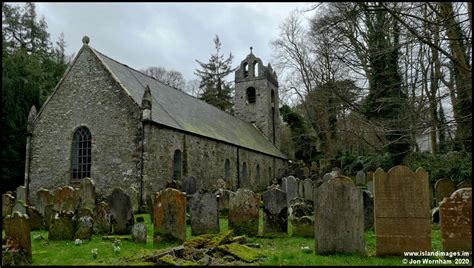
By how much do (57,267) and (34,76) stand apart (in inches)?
1007

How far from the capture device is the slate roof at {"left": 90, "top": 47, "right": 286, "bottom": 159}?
18.5 m

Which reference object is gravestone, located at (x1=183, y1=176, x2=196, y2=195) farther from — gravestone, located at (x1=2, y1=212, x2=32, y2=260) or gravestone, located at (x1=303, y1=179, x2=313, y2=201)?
gravestone, located at (x1=2, y1=212, x2=32, y2=260)

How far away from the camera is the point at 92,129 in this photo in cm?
1761

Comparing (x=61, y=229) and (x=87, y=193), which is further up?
(x=87, y=193)

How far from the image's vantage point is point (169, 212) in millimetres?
8781

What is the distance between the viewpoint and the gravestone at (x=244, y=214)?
964 centimetres

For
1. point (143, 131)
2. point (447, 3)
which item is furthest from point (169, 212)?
point (143, 131)

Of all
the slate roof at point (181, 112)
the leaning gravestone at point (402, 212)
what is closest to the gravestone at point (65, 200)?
the slate roof at point (181, 112)

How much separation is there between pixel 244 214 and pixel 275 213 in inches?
29.7

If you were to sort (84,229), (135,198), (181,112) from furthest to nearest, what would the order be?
1. (181,112)
2. (135,198)
3. (84,229)

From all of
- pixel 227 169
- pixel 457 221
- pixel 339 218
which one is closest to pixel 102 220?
pixel 339 218

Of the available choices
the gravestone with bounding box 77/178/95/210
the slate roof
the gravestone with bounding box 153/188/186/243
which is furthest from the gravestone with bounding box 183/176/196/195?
the gravestone with bounding box 153/188/186/243

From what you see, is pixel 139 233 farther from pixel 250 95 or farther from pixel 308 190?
pixel 250 95

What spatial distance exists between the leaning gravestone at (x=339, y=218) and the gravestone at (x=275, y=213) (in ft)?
7.67
